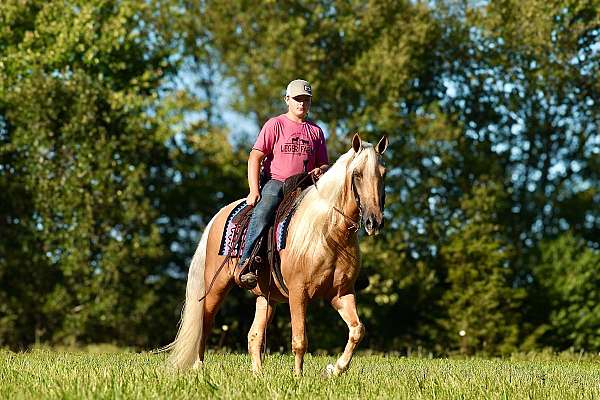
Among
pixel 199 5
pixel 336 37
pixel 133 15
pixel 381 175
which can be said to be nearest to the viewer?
pixel 381 175

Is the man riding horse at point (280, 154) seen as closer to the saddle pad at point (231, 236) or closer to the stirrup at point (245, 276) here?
the stirrup at point (245, 276)

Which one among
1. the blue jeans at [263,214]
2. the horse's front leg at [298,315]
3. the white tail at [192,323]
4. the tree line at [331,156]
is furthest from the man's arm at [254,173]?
the tree line at [331,156]

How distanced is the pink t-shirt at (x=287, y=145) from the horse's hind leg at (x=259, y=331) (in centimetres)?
150

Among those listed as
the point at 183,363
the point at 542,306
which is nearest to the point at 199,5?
the point at 542,306

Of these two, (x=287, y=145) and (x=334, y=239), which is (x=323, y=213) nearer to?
(x=334, y=239)

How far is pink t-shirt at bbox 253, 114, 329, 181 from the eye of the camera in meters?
10.7

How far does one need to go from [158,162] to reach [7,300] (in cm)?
616

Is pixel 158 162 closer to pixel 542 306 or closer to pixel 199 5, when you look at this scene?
pixel 199 5

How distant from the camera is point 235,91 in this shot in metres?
37.9

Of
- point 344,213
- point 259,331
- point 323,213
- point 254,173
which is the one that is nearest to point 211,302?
point 259,331

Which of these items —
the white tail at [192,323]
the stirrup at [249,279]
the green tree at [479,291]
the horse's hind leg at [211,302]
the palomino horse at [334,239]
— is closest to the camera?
the palomino horse at [334,239]

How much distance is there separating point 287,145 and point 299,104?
453 millimetres

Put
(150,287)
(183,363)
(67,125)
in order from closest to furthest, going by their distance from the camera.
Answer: (183,363) < (67,125) < (150,287)

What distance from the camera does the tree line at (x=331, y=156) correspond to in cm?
2862
